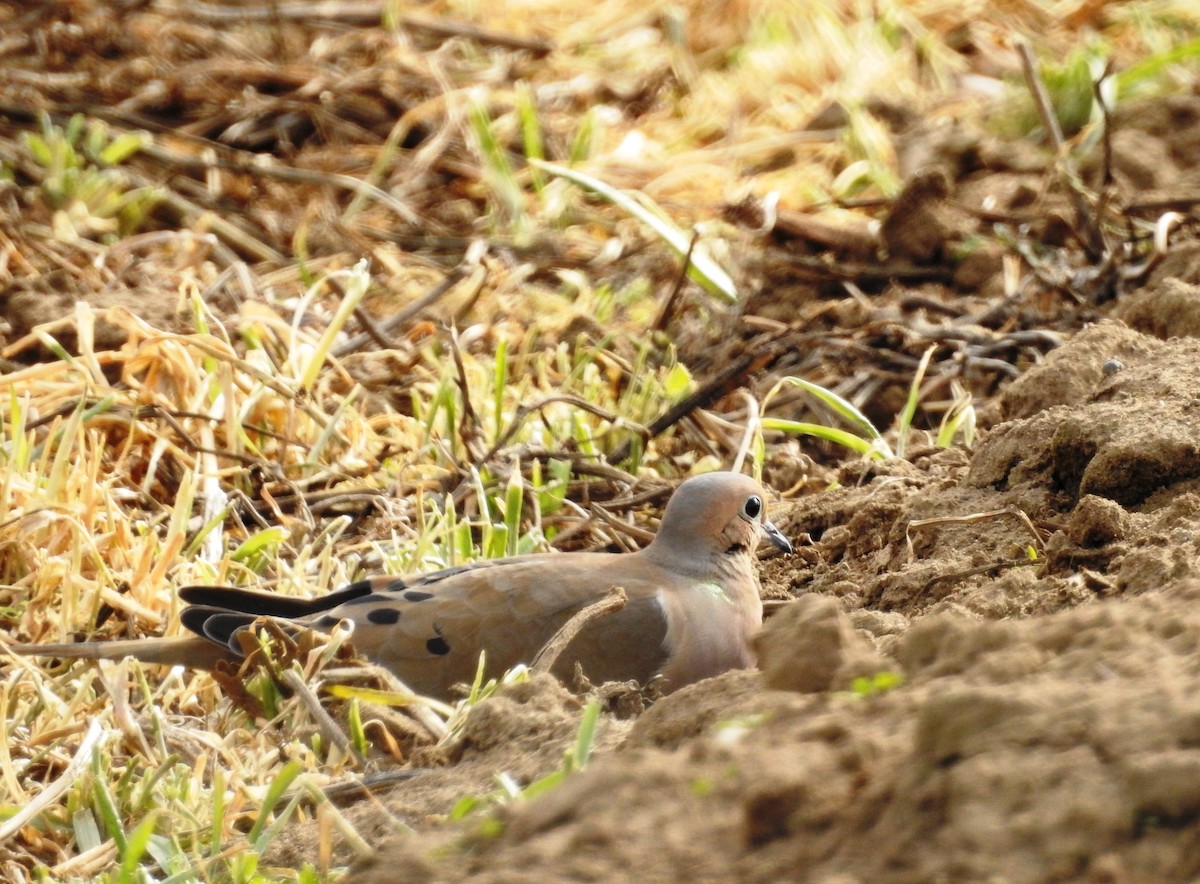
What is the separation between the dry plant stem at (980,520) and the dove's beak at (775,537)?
11.6 inches

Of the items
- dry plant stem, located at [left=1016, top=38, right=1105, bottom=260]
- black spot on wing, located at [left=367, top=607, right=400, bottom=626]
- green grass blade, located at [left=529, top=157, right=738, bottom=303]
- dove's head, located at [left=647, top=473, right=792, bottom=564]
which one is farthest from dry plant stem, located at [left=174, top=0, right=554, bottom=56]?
black spot on wing, located at [left=367, top=607, right=400, bottom=626]

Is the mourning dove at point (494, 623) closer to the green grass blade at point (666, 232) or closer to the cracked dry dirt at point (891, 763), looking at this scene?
the cracked dry dirt at point (891, 763)

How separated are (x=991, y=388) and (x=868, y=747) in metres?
3.50

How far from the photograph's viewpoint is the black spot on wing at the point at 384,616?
3297 mm

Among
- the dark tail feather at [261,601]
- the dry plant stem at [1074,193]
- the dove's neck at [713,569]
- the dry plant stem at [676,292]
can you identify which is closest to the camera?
the dark tail feather at [261,601]

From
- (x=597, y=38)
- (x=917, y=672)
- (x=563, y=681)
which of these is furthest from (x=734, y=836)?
(x=597, y=38)

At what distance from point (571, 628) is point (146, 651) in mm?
950

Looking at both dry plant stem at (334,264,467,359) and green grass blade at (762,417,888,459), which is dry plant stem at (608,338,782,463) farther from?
dry plant stem at (334,264,467,359)

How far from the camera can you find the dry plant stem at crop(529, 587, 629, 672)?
2.85m

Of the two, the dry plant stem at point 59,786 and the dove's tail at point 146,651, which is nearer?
the dry plant stem at point 59,786

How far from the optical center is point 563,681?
325 cm

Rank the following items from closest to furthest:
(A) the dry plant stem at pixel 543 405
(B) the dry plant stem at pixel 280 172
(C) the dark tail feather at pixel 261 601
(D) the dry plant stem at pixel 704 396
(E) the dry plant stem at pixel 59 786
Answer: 1. (E) the dry plant stem at pixel 59 786
2. (C) the dark tail feather at pixel 261 601
3. (A) the dry plant stem at pixel 543 405
4. (D) the dry plant stem at pixel 704 396
5. (B) the dry plant stem at pixel 280 172

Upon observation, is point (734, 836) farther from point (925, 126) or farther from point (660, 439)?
point (925, 126)

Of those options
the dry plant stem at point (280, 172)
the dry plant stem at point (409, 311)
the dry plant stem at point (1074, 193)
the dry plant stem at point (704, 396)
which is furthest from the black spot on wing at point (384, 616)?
the dry plant stem at point (280, 172)
